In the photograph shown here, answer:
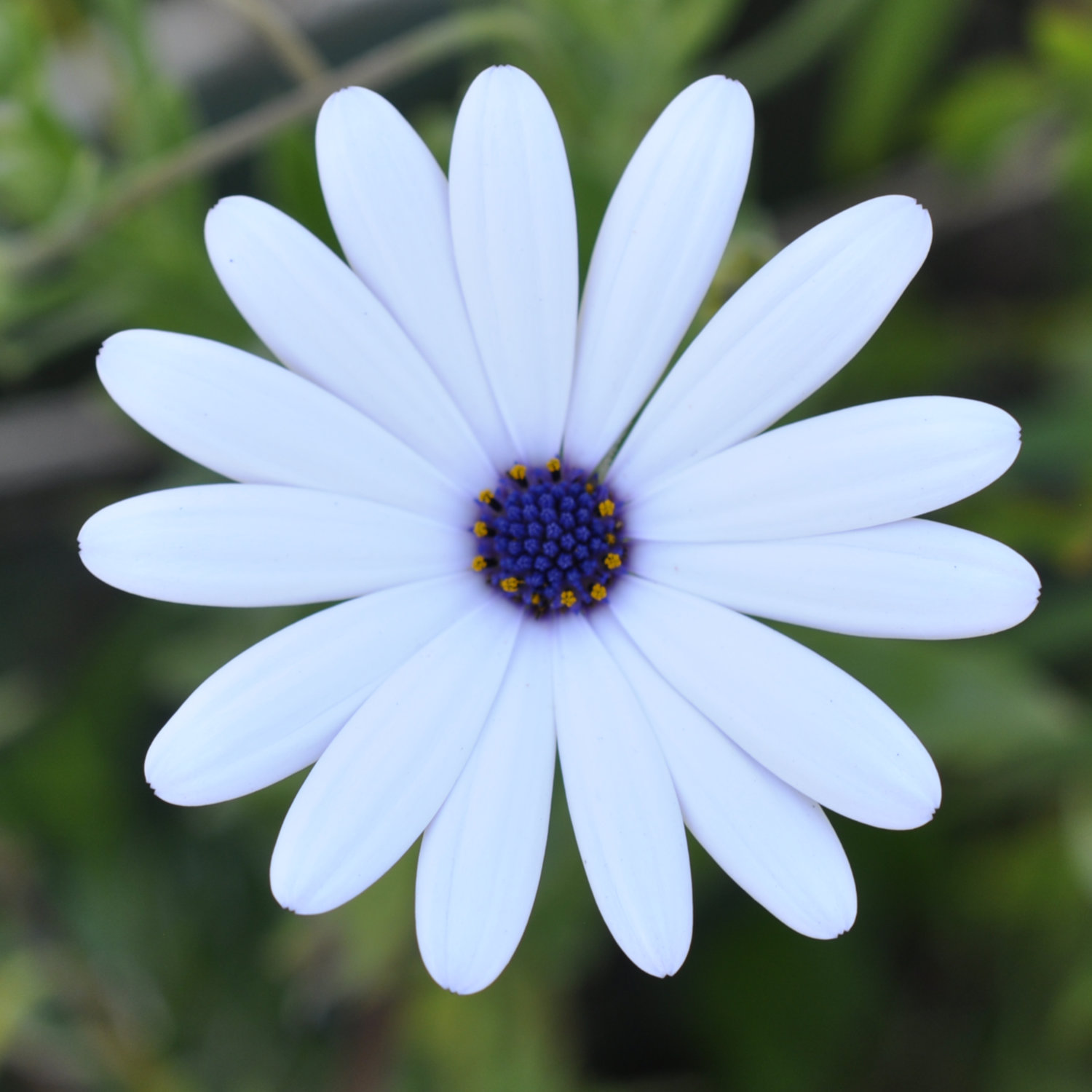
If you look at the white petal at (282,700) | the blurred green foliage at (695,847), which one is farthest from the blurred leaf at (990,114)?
the white petal at (282,700)

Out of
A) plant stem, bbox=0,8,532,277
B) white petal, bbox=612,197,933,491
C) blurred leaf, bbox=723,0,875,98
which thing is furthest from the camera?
blurred leaf, bbox=723,0,875,98

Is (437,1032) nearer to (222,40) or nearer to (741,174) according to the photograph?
(741,174)

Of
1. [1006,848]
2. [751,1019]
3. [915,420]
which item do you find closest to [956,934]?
[1006,848]

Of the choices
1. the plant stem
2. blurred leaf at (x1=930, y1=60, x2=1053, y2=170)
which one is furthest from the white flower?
blurred leaf at (x1=930, y1=60, x2=1053, y2=170)

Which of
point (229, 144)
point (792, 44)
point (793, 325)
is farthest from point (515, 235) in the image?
point (792, 44)

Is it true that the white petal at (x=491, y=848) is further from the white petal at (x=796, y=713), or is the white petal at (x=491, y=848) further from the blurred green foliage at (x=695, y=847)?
the blurred green foliage at (x=695, y=847)

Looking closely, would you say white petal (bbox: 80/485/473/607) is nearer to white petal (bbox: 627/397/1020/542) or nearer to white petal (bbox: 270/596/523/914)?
white petal (bbox: 270/596/523/914)

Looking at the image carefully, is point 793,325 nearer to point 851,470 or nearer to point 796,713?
point 851,470
